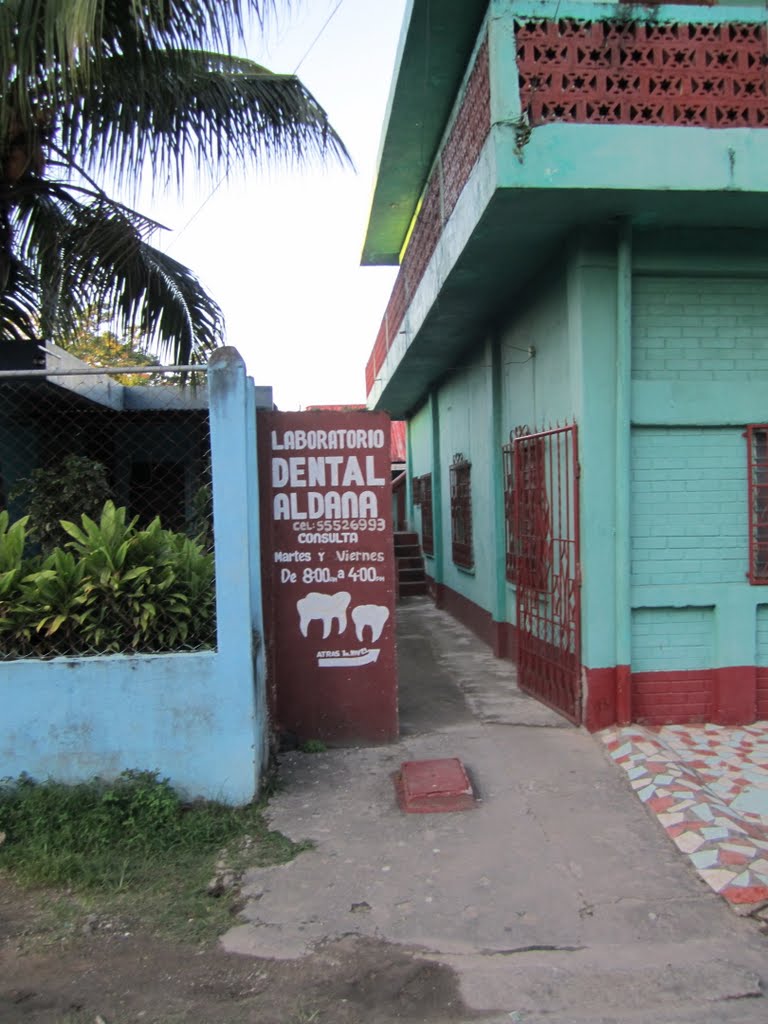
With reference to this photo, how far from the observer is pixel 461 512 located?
34.9 ft

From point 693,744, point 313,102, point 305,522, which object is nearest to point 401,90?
point 313,102

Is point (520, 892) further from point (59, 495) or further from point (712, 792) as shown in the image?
point (59, 495)

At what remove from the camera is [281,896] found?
142 inches

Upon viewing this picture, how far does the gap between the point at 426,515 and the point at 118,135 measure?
9227 millimetres

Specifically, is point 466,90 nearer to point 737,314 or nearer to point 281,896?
point 737,314

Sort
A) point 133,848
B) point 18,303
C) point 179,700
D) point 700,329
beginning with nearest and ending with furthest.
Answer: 1. point 133,848
2. point 179,700
3. point 700,329
4. point 18,303

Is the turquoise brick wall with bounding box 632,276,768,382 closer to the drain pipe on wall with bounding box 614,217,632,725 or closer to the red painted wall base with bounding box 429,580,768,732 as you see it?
the drain pipe on wall with bounding box 614,217,632,725

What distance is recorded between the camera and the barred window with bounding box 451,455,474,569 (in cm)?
1018

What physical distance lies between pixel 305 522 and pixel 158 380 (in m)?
6.49

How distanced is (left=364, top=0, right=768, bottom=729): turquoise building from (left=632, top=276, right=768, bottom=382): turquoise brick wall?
12 mm

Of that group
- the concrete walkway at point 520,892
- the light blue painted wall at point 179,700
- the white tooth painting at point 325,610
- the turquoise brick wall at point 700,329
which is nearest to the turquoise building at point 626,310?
the turquoise brick wall at point 700,329

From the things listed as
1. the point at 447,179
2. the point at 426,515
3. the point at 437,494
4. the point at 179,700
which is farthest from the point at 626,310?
the point at 426,515

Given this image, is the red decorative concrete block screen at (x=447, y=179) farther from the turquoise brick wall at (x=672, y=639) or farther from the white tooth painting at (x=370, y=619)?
the turquoise brick wall at (x=672, y=639)

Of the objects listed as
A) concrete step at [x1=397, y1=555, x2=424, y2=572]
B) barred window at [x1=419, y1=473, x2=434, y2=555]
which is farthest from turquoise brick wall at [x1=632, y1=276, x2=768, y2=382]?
concrete step at [x1=397, y1=555, x2=424, y2=572]
